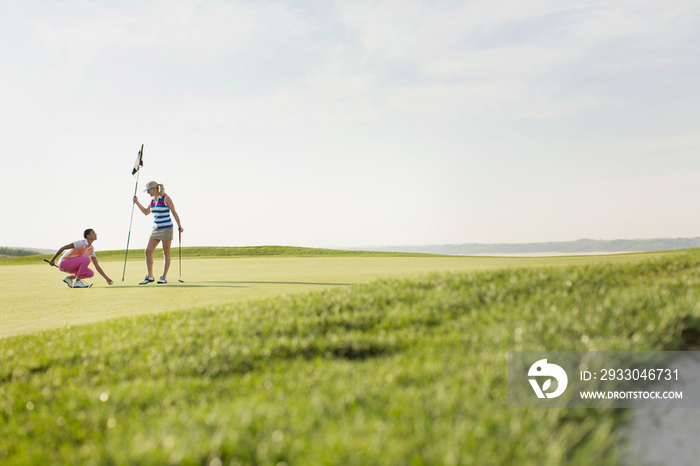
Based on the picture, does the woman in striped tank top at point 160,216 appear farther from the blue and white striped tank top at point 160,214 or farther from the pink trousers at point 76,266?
the pink trousers at point 76,266

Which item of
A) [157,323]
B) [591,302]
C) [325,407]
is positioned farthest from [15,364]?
[591,302]

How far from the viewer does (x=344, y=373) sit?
155 inches

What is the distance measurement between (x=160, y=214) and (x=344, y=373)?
10388 millimetres

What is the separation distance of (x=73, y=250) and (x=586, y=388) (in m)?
12.5

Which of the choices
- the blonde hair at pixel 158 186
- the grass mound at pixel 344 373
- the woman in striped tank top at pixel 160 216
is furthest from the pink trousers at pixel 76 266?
the grass mound at pixel 344 373

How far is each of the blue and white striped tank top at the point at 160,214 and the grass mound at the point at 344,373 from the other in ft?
22.2

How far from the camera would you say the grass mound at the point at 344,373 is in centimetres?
272

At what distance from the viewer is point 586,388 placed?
11.3 ft

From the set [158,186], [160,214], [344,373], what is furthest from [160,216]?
[344,373]

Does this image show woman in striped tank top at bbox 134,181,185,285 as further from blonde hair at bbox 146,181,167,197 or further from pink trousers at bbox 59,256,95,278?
pink trousers at bbox 59,256,95,278

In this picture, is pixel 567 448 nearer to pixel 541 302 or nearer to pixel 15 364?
pixel 541 302

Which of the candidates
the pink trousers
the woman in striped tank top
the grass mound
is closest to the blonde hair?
the woman in striped tank top

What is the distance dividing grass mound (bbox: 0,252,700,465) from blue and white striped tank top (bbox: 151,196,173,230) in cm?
678

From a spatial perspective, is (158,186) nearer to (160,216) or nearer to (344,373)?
(160,216)
